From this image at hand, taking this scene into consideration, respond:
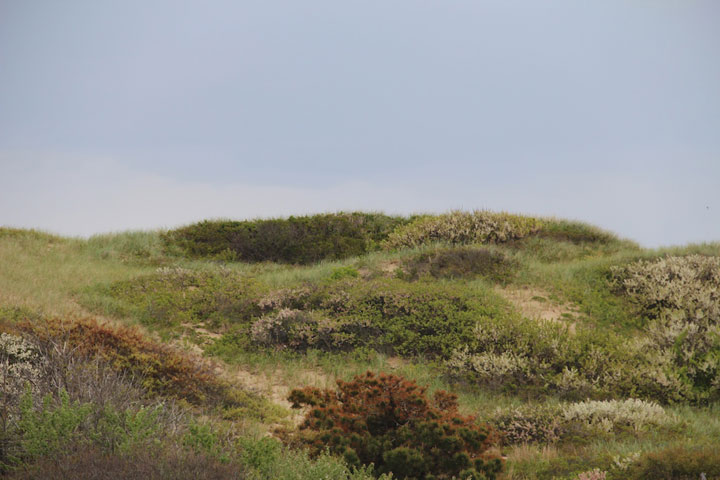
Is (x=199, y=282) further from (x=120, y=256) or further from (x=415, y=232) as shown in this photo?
(x=415, y=232)

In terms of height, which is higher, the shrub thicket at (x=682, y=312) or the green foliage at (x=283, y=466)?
the shrub thicket at (x=682, y=312)

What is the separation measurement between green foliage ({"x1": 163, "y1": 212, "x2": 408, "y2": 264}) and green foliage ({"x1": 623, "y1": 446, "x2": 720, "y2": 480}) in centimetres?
1578

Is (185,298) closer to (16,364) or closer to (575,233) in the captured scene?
(16,364)

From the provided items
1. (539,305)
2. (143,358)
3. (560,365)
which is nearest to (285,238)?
(539,305)

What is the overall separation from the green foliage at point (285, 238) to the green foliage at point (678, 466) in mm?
15780

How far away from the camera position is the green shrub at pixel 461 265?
1416 cm

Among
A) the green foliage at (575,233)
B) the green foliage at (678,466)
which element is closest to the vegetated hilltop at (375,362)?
the green foliage at (678,466)

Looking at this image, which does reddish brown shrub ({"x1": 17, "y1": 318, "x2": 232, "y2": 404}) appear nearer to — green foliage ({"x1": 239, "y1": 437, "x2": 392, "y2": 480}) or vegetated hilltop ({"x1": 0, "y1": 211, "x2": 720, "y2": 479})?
vegetated hilltop ({"x1": 0, "y1": 211, "x2": 720, "y2": 479})

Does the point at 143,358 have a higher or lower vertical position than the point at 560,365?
higher

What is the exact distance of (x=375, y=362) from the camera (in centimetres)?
1023

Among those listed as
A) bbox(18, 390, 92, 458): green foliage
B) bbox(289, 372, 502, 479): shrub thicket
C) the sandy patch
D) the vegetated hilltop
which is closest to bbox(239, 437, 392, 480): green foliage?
the vegetated hilltop

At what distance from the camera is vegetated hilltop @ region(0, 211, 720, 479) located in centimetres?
497

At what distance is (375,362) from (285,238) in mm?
11782

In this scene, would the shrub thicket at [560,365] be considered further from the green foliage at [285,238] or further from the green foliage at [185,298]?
the green foliage at [285,238]
